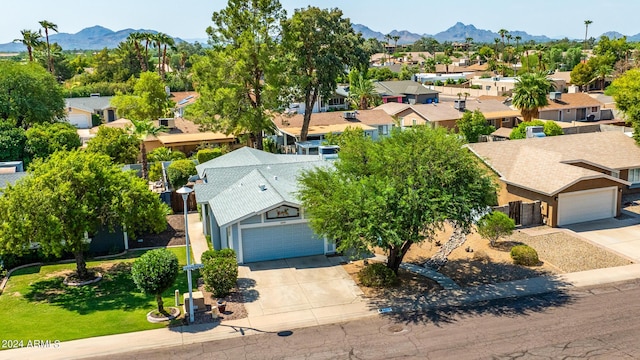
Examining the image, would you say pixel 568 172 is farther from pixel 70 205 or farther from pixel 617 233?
pixel 70 205

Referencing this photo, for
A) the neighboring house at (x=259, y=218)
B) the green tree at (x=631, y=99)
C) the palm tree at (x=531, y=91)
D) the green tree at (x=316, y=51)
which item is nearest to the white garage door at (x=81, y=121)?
the green tree at (x=316, y=51)

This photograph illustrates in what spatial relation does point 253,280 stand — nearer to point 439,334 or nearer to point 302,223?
point 302,223

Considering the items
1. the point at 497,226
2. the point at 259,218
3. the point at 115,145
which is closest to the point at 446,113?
the point at 115,145

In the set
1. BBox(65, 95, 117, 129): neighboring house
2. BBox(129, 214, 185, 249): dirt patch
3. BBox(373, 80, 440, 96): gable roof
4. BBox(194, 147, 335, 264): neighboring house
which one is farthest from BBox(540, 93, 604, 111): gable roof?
BBox(65, 95, 117, 129): neighboring house

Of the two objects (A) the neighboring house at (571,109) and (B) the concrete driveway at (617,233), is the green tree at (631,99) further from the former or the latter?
(A) the neighboring house at (571,109)

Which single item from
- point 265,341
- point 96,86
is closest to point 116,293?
point 265,341

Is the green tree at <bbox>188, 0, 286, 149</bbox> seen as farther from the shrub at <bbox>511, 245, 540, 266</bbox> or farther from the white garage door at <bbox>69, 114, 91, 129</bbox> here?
the white garage door at <bbox>69, 114, 91, 129</bbox>

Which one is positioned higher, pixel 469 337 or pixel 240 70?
pixel 240 70
